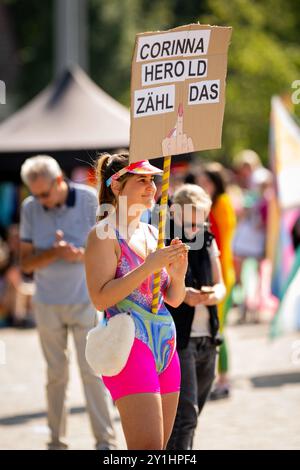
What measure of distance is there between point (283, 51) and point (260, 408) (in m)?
17.9

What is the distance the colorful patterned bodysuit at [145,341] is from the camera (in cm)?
493

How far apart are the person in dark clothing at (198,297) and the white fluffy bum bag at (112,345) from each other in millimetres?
1077

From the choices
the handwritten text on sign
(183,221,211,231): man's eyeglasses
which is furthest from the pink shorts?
(183,221,211,231): man's eyeglasses

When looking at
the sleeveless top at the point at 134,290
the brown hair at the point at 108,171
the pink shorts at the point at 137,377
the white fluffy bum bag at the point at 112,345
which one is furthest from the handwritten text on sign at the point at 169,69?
the pink shorts at the point at 137,377

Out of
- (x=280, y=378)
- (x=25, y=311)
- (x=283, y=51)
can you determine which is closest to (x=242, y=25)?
(x=283, y=51)

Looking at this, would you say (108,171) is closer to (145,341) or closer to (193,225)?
(145,341)

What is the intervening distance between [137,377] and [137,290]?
398 millimetres

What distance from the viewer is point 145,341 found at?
5.00 meters

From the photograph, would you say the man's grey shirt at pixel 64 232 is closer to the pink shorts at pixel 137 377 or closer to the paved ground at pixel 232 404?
the paved ground at pixel 232 404

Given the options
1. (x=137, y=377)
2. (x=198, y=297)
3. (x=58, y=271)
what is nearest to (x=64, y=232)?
(x=58, y=271)

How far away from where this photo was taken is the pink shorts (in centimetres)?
488

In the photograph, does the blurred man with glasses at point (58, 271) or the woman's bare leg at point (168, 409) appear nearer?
the woman's bare leg at point (168, 409)
